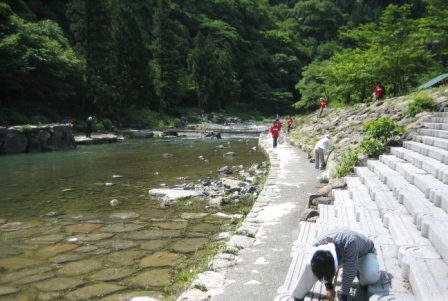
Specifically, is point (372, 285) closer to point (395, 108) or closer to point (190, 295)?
point (190, 295)

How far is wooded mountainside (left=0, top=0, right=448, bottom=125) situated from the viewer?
21141 millimetres

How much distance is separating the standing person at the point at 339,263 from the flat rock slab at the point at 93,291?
2608mm

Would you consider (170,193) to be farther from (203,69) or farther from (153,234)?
(203,69)

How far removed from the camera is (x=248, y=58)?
74438 millimetres

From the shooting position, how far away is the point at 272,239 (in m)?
6.16

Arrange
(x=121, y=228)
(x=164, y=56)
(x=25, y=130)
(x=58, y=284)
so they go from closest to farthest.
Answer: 1. (x=58, y=284)
2. (x=121, y=228)
3. (x=25, y=130)
4. (x=164, y=56)

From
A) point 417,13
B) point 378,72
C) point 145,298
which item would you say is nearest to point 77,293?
point 145,298

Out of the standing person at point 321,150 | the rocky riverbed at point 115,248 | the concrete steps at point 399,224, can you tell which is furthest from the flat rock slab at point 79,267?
the standing person at point 321,150

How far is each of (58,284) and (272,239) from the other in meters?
3.25

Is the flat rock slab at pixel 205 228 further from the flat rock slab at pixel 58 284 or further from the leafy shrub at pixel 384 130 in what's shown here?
the leafy shrub at pixel 384 130

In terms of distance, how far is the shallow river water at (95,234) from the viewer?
206 inches

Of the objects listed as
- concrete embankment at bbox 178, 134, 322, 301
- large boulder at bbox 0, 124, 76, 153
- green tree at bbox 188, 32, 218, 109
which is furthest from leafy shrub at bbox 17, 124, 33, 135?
green tree at bbox 188, 32, 218, 109

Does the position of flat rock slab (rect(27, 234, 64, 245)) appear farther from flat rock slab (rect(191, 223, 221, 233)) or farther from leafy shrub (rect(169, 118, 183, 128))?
leafy shrub (rect(169, 118, 183, 128))

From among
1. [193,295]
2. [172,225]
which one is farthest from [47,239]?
[193,295]
